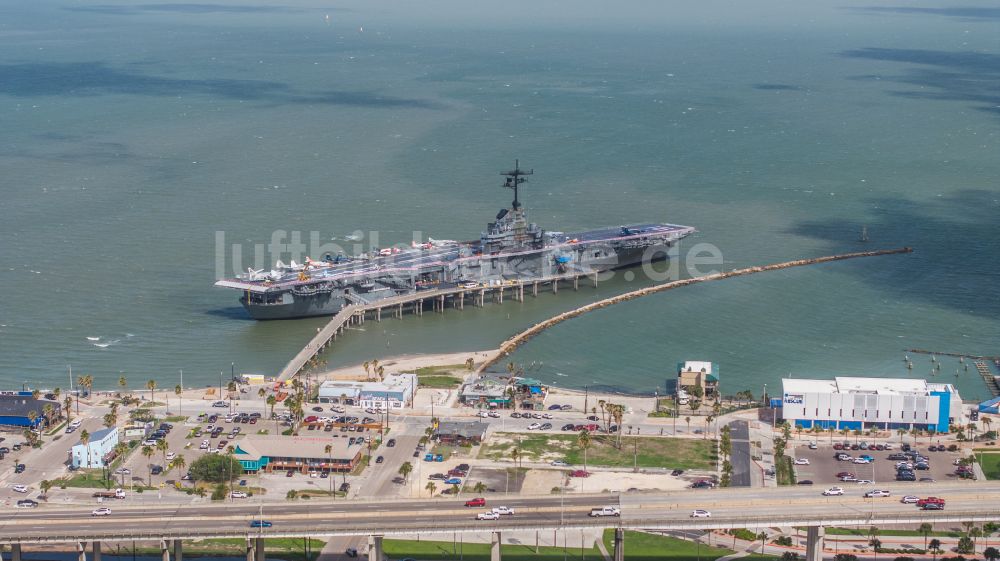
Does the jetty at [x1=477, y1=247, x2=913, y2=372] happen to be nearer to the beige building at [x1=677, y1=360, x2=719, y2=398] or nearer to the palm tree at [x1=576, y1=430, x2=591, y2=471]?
the beige building at [x1=677, y1=360, x2=719, y2=398]

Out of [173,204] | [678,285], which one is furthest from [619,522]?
[173,204]

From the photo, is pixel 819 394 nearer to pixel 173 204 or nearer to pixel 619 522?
pixel 619 522

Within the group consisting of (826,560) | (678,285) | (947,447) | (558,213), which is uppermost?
(558,213)

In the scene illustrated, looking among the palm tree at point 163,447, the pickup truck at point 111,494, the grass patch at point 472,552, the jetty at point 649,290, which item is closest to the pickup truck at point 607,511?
the grass patch at point 472,552

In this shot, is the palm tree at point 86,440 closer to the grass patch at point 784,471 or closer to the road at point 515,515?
the road at point 515,515

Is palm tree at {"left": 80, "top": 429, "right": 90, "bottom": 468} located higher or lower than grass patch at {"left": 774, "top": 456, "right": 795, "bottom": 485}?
higher

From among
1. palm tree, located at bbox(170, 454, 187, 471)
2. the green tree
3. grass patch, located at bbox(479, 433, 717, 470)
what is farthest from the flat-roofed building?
the green tree
